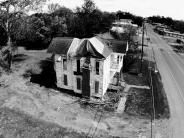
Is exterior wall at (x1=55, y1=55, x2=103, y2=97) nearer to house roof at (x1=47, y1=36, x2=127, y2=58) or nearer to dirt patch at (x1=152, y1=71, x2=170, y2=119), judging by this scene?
house roof at (x1=47, y1=36, x2=127, y2=58)

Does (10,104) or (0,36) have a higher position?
(0,36)

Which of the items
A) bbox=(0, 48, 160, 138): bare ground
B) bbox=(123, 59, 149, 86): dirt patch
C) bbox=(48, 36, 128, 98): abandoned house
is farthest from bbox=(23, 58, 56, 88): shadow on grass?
bbox=(123, 59, 149, 86): dirt patch

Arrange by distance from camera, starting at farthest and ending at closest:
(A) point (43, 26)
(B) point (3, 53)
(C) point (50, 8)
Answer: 1. (C) point (50, 8)
2. (A) point (43, 26)
3. (B) point (3, 53)

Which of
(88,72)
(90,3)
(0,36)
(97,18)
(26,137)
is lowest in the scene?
(26,137)

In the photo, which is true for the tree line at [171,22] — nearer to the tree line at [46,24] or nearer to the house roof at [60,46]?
the tree line at [46,24]

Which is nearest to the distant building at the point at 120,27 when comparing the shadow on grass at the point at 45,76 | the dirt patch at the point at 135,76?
the dirt patch at the point at 135,76

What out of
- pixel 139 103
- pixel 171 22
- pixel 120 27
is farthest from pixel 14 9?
pixel 171 22

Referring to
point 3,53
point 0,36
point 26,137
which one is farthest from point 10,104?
point 0,36

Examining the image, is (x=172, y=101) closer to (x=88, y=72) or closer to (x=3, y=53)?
(x=88, y=72)
